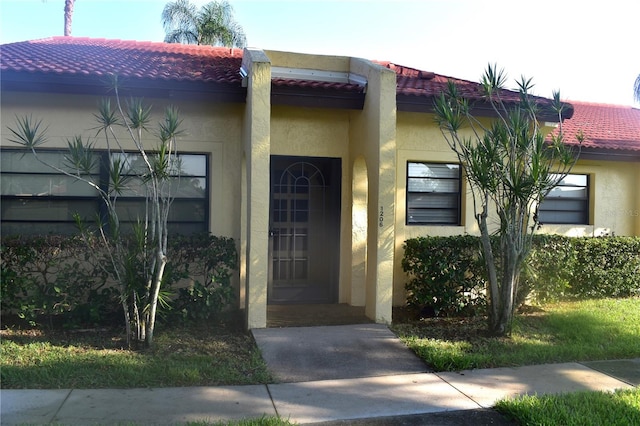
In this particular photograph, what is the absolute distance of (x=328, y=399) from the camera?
4.52 meters

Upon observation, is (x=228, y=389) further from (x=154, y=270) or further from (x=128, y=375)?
(x=154, y=270)

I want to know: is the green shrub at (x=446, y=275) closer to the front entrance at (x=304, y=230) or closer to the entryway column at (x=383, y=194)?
the entryway column at (x=383, y=194)

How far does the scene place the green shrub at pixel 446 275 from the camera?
23.4 ft

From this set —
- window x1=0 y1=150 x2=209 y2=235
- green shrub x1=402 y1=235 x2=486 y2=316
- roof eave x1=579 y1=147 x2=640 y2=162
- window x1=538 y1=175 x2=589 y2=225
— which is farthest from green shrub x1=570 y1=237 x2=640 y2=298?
window x1=0 y1=150 x2=209 y2=235

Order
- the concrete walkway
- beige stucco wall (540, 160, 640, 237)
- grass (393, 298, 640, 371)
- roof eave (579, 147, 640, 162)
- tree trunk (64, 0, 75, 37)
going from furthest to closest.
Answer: tree trunk (64, 0, 75, 37), beige stucco wall (540, 160, 640, 237), roof eave (579, 147, 640, 162), grass (393, 298, 640, 371), the concrete walkway

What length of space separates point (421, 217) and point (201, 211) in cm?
368

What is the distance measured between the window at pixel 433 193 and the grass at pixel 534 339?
1970mm

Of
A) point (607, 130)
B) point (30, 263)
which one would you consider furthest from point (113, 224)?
point (607, 130)

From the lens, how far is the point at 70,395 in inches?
175

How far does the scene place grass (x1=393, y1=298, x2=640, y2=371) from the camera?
5574mm

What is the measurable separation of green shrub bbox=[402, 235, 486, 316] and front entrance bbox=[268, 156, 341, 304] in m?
1.50

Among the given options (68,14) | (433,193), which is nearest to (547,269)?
(433,193)

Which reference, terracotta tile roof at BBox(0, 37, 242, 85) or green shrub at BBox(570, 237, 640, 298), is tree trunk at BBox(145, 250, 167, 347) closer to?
terracotta tile roof at BBox(0, 37, 242, 85)

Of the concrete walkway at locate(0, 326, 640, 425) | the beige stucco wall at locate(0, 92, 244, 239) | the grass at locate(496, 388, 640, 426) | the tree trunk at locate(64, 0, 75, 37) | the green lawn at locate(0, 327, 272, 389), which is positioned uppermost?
the tree trunk at locate(64, 0, 75, 37)
